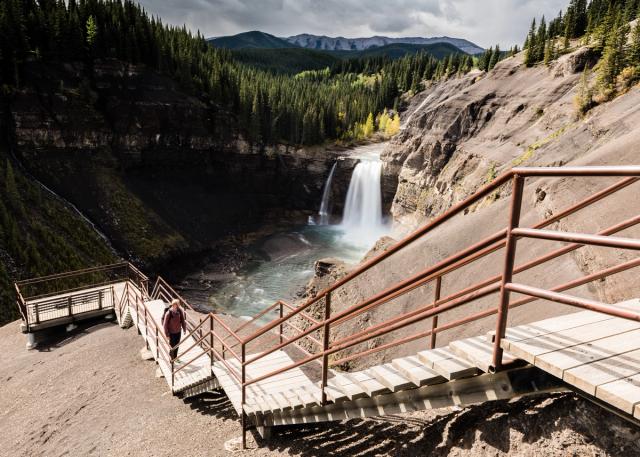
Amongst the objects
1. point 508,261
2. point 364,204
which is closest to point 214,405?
point 508,261

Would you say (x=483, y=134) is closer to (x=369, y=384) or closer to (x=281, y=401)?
(x=281, y=401)

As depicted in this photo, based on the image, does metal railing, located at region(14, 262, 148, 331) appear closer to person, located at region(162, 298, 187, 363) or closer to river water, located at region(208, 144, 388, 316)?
person, located at region(162, 298, 187, 363)

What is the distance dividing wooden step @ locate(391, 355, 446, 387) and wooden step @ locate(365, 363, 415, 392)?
92 millimetres

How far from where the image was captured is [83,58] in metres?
39.1

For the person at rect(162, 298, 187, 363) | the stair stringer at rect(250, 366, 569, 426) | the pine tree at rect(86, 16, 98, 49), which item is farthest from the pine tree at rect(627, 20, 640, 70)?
the pine tree at rect(86, 16, 98, 49)

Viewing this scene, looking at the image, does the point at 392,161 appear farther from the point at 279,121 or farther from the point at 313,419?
the point at 313,419

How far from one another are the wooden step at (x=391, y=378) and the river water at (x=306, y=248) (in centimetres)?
2662

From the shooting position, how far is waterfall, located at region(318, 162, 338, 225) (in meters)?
54.3

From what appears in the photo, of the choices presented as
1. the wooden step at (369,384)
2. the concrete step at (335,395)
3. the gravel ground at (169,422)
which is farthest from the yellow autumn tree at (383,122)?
the wooden step at (369,384)

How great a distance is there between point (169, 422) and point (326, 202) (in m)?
47.1

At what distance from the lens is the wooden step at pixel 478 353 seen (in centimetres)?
315

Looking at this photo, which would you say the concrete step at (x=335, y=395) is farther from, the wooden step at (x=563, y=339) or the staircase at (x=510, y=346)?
the wooden step at (x=563, y=339)

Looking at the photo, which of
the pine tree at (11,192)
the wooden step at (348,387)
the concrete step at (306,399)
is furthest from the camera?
the pine tree at (11,192)

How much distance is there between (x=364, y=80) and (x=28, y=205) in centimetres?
12129
